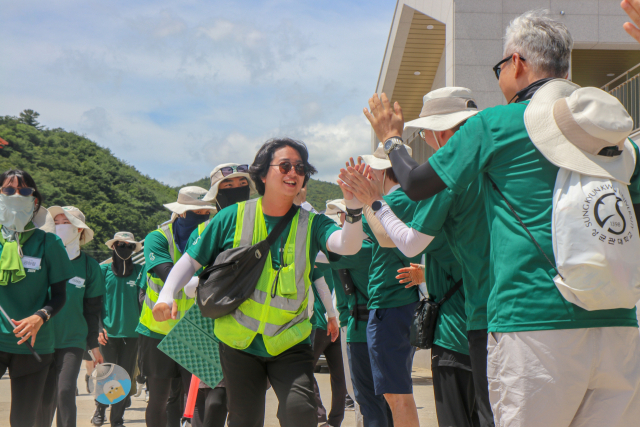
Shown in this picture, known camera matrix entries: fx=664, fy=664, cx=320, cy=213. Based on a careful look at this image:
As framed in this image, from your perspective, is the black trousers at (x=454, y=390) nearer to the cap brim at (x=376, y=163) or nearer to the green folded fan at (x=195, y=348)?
the cap brim at (x=376, y=163)

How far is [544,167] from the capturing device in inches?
95.0

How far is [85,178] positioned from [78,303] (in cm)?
6372

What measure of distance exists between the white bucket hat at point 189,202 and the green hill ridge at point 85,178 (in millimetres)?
52947

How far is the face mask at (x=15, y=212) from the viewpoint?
5086 millimetres

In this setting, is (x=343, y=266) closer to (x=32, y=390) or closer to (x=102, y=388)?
(x=32, y=390)

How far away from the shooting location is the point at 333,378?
7.53 meters

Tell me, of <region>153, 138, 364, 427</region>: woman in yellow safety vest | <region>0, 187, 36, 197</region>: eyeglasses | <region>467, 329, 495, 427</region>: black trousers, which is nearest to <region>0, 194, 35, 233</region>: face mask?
<region>0, 187, 36, 197</region>: eyeglasses

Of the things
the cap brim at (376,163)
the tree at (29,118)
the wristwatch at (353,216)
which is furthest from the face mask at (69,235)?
the tree at (29,118)

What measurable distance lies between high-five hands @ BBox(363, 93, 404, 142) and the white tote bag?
3.13ft

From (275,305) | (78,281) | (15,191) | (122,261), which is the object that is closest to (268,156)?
(275,305)

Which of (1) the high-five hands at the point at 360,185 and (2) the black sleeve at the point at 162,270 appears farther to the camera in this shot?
(2) the black sleeve at the point at 162,270

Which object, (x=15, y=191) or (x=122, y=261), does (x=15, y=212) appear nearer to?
(x=15, y=191)

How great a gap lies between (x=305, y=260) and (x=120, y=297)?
5.83 m

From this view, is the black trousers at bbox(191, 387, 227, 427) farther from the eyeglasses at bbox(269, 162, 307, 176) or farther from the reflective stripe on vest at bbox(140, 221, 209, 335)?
the eyeglasses at bbox(269, 162, 307, 176)
